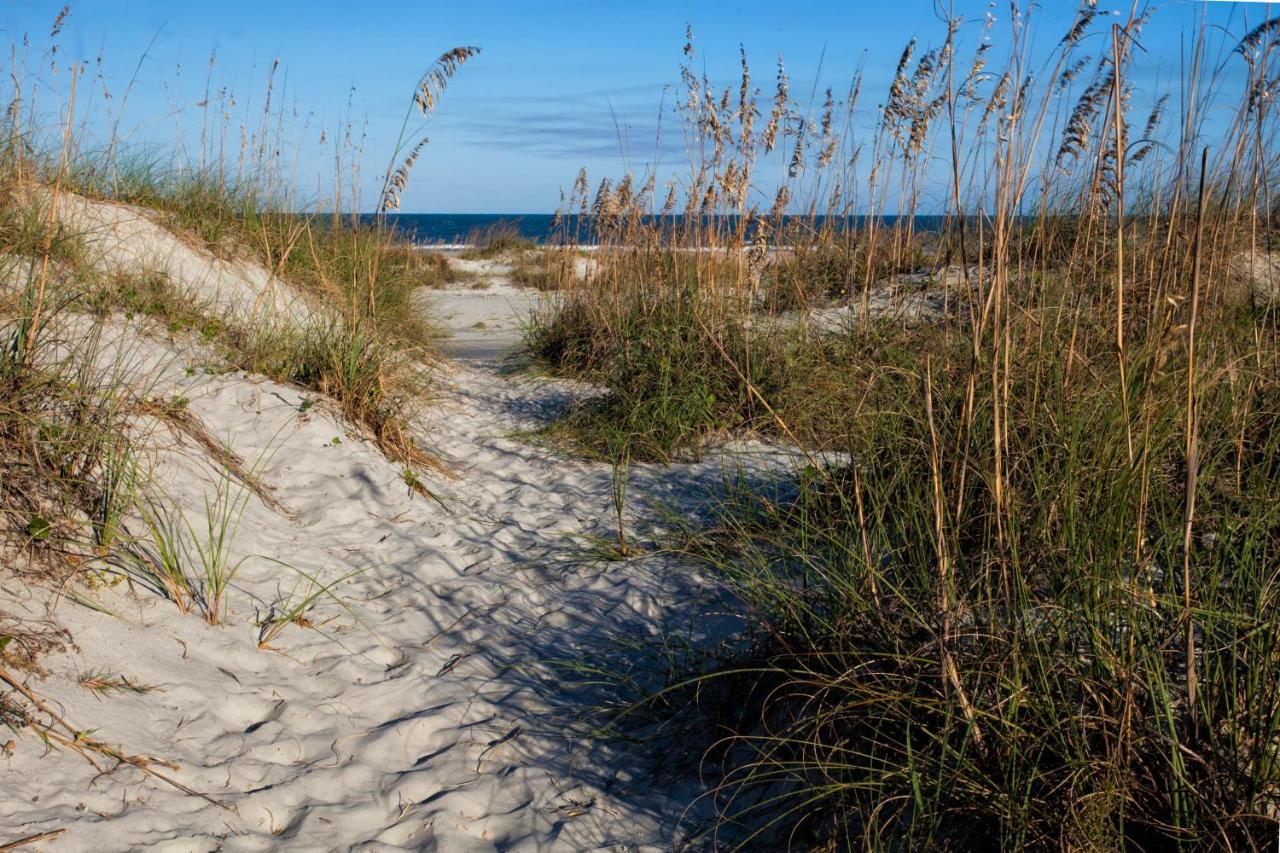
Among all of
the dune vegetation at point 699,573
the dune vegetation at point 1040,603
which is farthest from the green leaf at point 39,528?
the dune vegetation at point 1040,603

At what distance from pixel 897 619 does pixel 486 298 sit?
39.4 feet

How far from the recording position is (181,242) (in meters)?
6.21

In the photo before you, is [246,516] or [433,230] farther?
[433,230]

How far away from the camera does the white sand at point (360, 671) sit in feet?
6.82

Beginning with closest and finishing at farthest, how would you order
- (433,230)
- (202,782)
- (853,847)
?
(853,847) → (202,782) → (433,230)

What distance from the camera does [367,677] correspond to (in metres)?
2.81

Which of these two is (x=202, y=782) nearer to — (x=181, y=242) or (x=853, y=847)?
(x=853, y=847)

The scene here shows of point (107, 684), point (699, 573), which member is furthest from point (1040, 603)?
point (107, 684)

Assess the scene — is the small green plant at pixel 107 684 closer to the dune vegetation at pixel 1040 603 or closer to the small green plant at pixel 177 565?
the small green plant at pixel 177 565

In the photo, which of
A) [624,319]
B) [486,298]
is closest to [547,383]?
[624,319]

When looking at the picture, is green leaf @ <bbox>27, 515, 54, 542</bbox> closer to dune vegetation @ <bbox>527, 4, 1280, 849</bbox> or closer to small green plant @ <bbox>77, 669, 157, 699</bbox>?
small green plant @ <bbox>77, 669, 157, 699</bbox>

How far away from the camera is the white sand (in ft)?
6.82

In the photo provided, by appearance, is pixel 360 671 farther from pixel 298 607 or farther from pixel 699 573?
pixel 699 573

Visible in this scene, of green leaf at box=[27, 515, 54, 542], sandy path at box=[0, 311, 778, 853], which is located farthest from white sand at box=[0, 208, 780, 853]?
green leaf at box=[27, 515, 54, 542]
